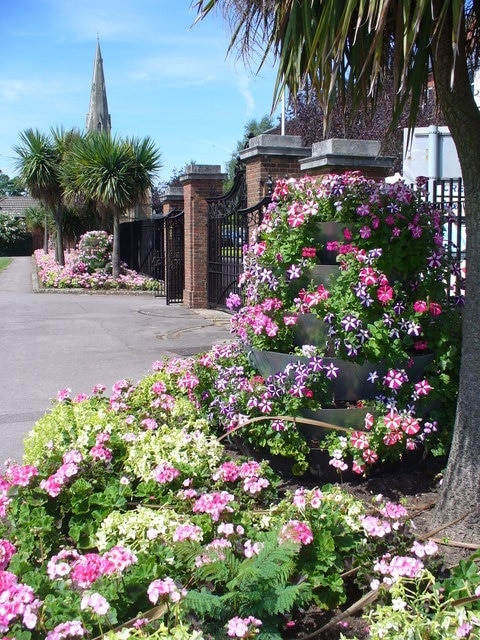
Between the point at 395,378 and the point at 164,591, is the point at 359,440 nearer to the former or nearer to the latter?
the point at 395,378

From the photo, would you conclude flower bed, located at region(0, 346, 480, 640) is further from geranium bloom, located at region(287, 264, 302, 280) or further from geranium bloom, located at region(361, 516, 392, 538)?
geranium bloom, located at region(287, 264, 302, 280)

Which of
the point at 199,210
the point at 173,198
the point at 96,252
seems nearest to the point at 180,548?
the point at 199,210

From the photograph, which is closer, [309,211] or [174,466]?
[174,466]

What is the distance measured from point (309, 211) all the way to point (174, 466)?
1799 mm

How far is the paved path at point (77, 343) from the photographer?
6.99 metres

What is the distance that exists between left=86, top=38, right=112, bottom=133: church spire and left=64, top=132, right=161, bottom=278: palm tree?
111 feet

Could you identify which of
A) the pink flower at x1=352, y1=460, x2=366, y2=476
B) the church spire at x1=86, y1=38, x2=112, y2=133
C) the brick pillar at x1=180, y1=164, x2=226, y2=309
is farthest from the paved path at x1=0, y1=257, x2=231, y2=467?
the church spire at x1=86, y1=38, x2=112, y2=133

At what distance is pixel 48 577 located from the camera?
2566 mm

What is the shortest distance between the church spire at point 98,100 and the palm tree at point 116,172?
33841 millimetres

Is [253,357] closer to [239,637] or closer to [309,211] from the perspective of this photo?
[309,211]

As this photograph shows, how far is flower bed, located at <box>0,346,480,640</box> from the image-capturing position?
2277 mm

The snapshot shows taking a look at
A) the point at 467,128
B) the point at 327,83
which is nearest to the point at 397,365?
the point at 467,128

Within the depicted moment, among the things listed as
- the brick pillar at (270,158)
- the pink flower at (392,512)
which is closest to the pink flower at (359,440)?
the pink flower at (392,512)

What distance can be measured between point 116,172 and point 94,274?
3224 mm
